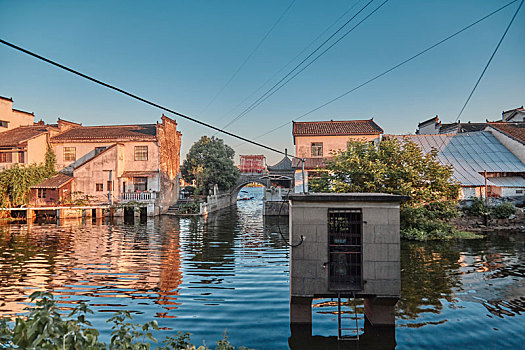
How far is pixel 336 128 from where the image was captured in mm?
33844

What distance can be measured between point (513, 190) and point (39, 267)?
32.1 m

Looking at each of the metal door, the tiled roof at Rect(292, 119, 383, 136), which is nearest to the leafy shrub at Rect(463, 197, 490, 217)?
the tiled roof at Rect(292, 119, 383, 136)

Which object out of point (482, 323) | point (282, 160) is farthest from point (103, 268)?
point (282, 160)

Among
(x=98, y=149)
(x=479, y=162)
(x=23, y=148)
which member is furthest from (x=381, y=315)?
(x=23, y=148)

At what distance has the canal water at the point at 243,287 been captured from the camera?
297 inches

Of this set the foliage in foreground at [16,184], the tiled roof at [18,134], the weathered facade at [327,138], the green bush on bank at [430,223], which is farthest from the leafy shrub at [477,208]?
the tiled roof at [18,134]

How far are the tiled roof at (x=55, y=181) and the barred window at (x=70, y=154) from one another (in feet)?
9.43

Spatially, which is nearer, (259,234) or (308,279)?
(308,279)

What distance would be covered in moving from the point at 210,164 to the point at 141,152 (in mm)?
9704

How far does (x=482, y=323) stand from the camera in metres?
8.05

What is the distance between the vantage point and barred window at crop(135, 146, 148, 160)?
3428 centimetres

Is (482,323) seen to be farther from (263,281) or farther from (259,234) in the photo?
(259,234)

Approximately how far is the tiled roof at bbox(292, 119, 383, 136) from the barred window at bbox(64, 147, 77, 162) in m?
23.2

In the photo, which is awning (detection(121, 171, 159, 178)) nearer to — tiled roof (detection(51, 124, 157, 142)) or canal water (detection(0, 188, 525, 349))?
tiled roof (detection(51, 124, 157, 142))
